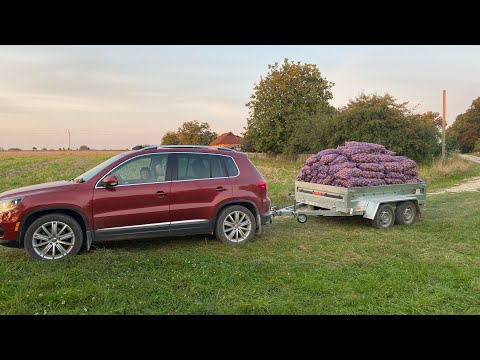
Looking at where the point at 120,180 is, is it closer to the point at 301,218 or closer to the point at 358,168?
the point at 301,218

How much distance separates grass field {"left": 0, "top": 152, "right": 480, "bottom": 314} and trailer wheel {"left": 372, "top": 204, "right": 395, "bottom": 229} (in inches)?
28.1

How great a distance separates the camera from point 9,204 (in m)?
6.32

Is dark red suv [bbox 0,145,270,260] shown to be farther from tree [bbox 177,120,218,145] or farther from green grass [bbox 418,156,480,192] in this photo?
tree [bbox 177,120,218,145]

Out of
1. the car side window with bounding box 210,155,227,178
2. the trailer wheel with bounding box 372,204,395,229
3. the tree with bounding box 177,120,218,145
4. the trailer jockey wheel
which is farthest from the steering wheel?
the tree with bounding box 177,120,218,145

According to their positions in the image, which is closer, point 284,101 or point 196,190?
point 196,190

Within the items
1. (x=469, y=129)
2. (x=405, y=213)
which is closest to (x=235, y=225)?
(x=405, y=213)

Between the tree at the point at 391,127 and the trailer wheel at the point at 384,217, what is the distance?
2042 centimetres

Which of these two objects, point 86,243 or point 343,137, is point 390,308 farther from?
point 343,137

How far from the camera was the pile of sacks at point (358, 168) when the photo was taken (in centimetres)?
927

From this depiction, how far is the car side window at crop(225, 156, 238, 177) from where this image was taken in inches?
304

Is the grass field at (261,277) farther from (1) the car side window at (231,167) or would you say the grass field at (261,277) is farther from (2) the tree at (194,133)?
→ (2) the tree at (194,133)

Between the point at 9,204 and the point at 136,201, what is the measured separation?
6.16 feet

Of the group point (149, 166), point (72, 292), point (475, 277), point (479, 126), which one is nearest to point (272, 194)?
point (149, 166)

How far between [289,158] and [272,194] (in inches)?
1197
